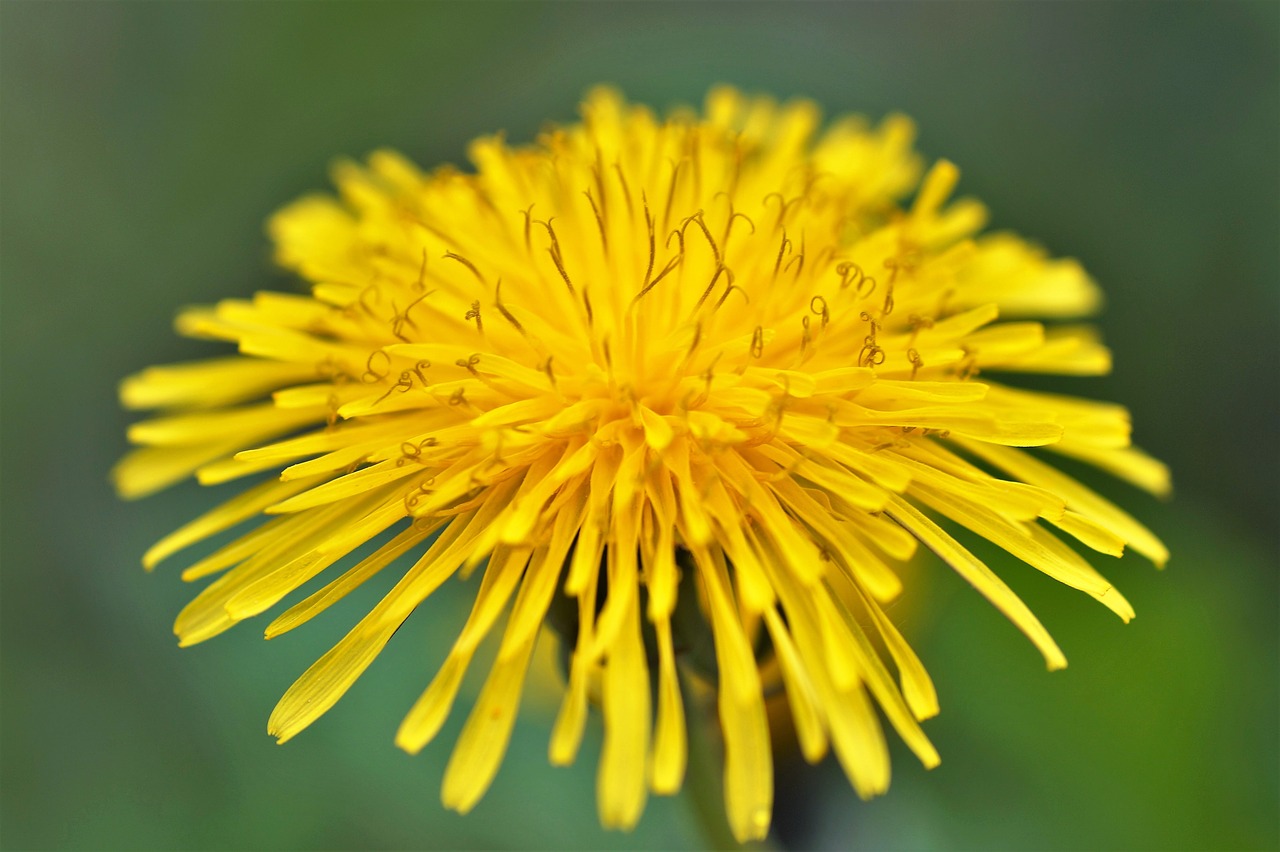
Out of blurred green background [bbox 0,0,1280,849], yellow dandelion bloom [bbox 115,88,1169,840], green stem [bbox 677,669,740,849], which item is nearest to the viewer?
yellow dandelion bloom [bbox 115,88,1169,840]

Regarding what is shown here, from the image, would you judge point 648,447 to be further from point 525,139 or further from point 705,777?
point 525,139

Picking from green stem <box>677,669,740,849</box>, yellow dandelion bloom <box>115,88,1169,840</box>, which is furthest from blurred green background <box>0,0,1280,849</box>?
yellow dandelion bloom <box>115,88,1169,840</box>

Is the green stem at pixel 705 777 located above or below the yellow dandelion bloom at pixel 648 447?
below

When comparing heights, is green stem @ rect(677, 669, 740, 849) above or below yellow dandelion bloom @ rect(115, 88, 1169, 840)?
below

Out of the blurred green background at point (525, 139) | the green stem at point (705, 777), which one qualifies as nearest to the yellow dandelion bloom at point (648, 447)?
the green stem at point (705, 777)

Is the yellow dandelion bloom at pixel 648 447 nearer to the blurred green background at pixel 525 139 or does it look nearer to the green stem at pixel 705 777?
the green stem at pixel 705 777

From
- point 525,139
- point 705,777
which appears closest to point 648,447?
point 705,777

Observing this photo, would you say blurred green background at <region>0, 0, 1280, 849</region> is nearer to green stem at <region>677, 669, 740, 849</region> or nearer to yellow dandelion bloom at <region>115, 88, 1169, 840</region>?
green stem at <region>677, 669, 740, 849</region>
